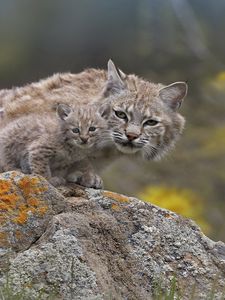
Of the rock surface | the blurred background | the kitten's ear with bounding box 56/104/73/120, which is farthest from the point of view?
the blurred background

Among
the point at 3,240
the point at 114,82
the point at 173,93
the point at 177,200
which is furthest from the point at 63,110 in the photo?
the point at 177,200

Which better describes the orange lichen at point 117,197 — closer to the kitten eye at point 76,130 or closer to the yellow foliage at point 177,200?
the kitten eye at point 76,130

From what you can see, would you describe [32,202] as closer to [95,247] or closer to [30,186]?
[30,186]

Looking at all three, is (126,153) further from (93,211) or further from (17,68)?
(17,68)

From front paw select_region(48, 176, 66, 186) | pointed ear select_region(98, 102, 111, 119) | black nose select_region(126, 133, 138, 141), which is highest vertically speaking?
pointed ear select_region(98, 102, 111, 119)

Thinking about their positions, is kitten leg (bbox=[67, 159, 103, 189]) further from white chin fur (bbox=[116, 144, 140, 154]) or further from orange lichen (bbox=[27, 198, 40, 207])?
orange lichen (bbox=[27, 198, 40, 207])

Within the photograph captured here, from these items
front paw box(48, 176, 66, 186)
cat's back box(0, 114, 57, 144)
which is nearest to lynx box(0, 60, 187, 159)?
cat's back box(0, 114, 57, 144)

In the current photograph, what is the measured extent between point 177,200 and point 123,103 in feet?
27.3

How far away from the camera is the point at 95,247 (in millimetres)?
8406

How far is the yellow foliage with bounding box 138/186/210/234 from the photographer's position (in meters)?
18.3

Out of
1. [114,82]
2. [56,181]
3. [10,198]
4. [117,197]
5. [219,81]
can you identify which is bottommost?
[10,198]

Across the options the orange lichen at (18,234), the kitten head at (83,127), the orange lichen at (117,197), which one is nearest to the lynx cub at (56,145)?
the kitten head at (83,127)

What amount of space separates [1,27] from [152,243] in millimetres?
14721

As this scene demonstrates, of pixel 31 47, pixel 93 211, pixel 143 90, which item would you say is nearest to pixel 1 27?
pixel 31 47
